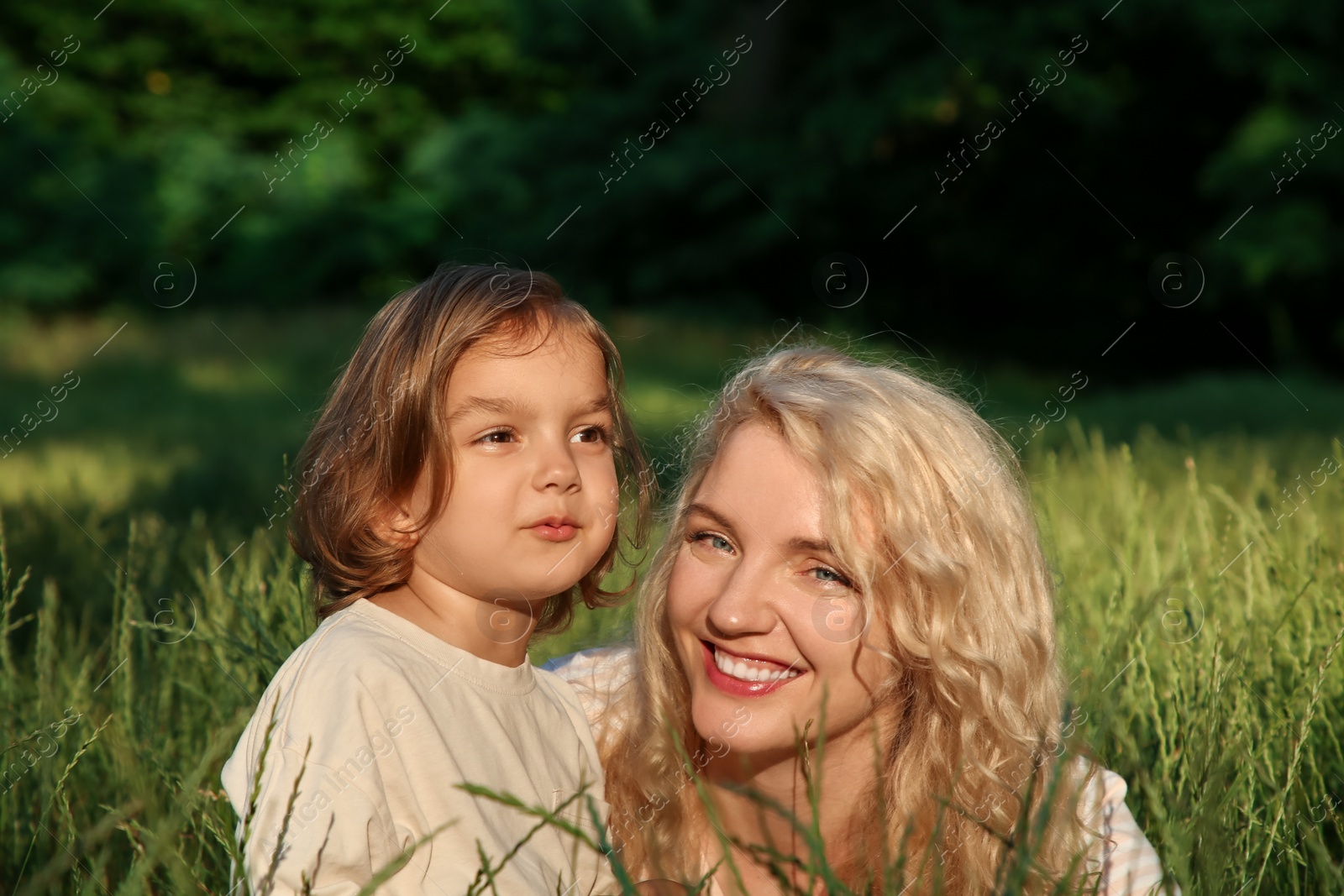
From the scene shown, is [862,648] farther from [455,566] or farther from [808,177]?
[808,177]

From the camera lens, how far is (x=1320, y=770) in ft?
7.16

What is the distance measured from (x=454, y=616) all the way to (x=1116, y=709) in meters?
1.07

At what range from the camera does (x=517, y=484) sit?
1874 mm

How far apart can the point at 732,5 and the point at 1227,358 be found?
27.9 feet

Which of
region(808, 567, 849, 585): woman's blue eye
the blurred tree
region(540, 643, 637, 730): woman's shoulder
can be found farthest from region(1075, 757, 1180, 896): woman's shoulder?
the blurred tree

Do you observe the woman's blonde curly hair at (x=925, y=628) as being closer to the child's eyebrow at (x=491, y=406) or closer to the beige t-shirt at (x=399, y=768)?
the beige t-shirt at (x=399, y=768)

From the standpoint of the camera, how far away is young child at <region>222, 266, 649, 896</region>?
164 centimetres

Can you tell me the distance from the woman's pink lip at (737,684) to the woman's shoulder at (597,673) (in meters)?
0.38

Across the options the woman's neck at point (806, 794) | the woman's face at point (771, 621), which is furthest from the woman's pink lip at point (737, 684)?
the woman's neck at point (806, 794)

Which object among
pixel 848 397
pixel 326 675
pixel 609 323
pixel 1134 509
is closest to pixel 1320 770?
pixel 1134 509

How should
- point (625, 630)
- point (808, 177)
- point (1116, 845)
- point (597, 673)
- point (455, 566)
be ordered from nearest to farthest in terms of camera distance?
point (1116, 845), point (455, 566), point (597, 673), point (625, 630), point (808, 177)

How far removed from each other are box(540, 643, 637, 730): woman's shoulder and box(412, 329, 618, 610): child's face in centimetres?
41

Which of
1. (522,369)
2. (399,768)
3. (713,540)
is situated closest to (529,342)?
(522,369)

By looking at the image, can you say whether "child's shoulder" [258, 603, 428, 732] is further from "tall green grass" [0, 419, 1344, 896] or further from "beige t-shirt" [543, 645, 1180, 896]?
"beige t-shirt" [543, 645, 1180, 896]
